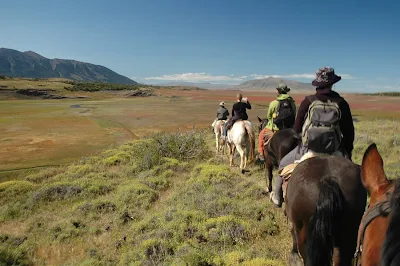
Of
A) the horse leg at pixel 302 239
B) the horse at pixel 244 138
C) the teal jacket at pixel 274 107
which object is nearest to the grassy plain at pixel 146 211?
the horse at pixel 244 138

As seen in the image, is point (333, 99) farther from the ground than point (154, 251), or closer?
farther from the ground

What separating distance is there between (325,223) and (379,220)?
4.15 feet

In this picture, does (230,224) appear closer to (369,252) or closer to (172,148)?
(369,252)

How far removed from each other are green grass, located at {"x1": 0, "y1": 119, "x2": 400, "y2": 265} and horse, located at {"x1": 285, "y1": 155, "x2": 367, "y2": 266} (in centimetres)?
171

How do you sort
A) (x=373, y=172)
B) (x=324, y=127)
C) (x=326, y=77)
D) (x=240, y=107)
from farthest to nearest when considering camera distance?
(x=240, y=107), (x=326, y=77), (x=324, y=127), (x=373, y=172)

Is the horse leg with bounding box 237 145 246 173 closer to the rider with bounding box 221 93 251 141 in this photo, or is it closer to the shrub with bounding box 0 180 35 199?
the rider with bounding box 221 93 251 141

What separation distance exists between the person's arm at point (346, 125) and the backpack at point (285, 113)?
359 centimetres

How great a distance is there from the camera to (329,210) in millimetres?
2980

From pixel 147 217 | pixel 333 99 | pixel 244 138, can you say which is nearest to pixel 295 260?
Answer: pixel 333 99

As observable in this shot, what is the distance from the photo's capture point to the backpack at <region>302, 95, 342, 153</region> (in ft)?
12.8

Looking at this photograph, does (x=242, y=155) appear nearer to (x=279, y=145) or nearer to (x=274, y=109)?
(x=274, y=109)

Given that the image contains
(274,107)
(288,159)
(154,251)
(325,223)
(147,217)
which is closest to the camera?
(325,223)

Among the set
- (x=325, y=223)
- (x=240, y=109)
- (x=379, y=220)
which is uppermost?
(x=240, y=109)

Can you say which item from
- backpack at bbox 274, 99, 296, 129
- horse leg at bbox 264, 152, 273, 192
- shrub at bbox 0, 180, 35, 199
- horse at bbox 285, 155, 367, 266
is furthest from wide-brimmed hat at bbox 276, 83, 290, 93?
shrub at bbox 0, 180, 35, 199
